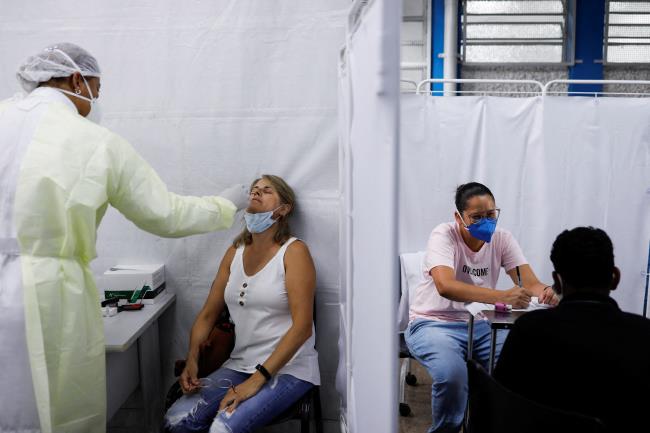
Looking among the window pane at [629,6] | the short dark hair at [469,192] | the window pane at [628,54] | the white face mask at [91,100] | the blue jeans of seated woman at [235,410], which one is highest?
the window pane at [629,6]

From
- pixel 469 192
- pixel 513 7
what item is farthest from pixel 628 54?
pixel 469 192

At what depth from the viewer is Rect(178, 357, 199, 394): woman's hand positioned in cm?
182

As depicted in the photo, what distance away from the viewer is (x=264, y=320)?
1.87 meters

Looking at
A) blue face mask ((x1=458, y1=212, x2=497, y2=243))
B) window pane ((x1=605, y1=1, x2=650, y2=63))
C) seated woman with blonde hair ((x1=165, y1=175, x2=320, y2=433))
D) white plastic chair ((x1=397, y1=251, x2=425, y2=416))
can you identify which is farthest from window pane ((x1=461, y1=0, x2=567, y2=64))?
seated woman with blonde hair ((x1=165, y1=175, x2=320, y2=433))

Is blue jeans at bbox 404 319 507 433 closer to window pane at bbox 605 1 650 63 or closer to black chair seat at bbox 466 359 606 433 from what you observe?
black chair seat at bbox 466 359 606 433

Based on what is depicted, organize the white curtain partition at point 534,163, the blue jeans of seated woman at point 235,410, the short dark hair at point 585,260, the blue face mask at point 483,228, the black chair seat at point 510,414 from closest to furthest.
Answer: the black chair seat at point 510,414
the short dark hair at point 585,260
the blue jeans of seated woman at point 235,410
the blue face mask at point 483,228
the white curtain partition at point 534,163

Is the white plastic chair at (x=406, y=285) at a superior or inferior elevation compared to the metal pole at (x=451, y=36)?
inferior

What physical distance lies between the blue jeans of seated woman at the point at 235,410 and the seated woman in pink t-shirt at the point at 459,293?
50 cm

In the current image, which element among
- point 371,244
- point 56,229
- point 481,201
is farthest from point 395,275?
point 481,201

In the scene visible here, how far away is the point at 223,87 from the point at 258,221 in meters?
0.55

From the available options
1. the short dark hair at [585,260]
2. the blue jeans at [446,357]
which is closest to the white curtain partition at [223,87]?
the blue jeans at [446,357]

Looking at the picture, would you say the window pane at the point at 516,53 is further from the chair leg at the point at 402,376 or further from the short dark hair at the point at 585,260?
the short dark hair at the point at 585,260

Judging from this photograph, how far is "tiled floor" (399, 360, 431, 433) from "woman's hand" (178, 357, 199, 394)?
1.05 meters

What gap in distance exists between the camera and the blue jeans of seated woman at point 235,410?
1.66 m
